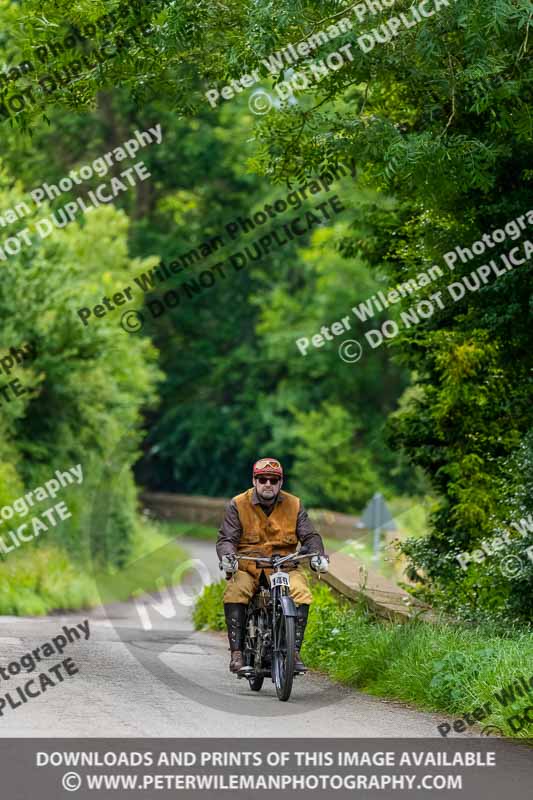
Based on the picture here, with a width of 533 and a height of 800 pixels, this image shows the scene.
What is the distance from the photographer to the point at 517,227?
13789 mm

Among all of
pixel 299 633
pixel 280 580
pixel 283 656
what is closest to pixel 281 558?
pixel 280 580

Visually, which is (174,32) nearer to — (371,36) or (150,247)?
(371,36)

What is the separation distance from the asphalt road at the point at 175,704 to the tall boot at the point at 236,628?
0.89 ft

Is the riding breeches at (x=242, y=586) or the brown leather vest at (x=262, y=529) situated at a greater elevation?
the brown leather vest at (x=262, y=529)

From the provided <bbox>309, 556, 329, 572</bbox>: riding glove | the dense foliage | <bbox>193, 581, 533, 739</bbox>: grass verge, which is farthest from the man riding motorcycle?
the dense foliage

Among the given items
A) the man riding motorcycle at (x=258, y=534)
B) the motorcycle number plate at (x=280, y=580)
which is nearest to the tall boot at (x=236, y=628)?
the man riding motorcycle at (x=258, y=534)

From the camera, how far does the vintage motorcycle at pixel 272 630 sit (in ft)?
35.9

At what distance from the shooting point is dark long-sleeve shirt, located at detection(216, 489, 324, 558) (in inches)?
451

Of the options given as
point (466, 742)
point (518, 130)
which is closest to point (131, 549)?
point (518, 130)

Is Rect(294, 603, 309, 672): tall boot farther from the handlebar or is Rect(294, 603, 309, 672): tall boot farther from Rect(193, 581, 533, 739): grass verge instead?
Rect(193, 581, 533, 739): grass verge

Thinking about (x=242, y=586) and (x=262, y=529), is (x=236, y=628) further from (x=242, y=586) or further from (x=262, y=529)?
(x=262, y=529)

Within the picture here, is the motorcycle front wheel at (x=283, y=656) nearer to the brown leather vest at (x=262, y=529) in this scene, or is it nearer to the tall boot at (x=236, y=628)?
the tall boot at (x=236, y=628)

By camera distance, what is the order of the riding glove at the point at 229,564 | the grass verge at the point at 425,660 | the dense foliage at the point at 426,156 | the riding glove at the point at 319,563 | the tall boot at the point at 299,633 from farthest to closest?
the dense foliage at the point at 426,156, the riding glove at the point at 319,563, the riding glove at the point at 229,564, the tall boot at the point at 299,633, the grass verge at the point at 425,660

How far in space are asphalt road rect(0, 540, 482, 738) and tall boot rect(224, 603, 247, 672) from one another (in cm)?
27
